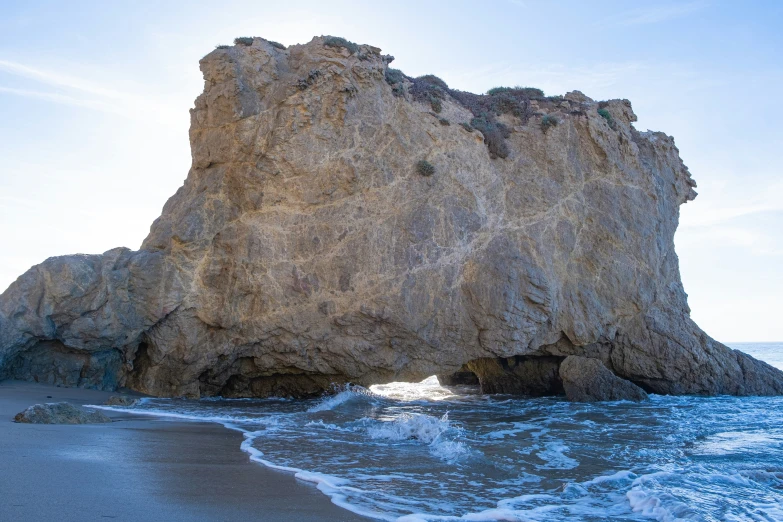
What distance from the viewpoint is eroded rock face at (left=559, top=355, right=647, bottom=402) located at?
16344 millimetres

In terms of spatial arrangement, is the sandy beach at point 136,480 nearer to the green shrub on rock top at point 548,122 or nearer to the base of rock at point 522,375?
the base of rock at point 522,375

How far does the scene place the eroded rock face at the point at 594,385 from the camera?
53.6 feet

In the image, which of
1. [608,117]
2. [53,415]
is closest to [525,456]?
[53,415]

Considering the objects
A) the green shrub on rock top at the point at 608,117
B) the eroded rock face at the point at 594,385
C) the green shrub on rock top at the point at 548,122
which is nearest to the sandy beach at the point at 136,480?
the eroded rock face at the point at 594,385

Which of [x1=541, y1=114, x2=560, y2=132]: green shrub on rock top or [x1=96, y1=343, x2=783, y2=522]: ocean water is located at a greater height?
[x1=541, y1=114, x2=560, y2=132]: green shrub on rock top

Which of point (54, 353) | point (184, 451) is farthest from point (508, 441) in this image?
point (54, 353)

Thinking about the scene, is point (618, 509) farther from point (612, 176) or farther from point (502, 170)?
point (612, 176)

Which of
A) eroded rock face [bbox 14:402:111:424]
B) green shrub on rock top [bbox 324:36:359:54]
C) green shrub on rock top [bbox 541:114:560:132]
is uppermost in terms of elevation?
green shrub on rock top [bbox 324:36:359:54]

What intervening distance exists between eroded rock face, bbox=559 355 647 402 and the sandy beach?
1049 centimetres

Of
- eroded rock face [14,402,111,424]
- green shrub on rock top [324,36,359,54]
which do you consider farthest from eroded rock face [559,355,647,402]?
eroded rock face [14,402,111,424]

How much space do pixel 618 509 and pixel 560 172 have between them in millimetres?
12202

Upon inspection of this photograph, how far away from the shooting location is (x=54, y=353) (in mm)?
14383

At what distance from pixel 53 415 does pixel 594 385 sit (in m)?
12.3

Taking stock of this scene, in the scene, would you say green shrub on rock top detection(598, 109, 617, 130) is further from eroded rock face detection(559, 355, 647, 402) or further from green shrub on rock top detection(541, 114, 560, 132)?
eroded rock face detection(559, 355, 647, 402)
